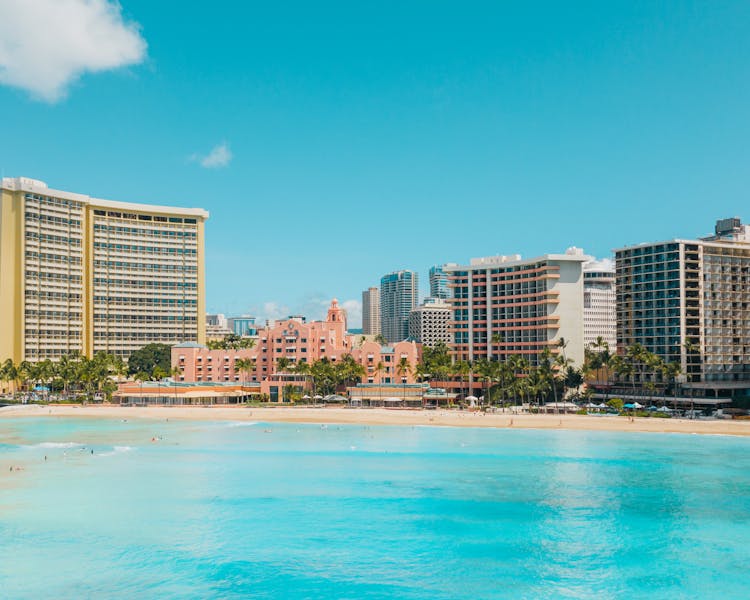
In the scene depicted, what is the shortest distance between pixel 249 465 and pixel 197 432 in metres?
30.9

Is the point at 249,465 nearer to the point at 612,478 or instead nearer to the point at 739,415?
the point at 612,478

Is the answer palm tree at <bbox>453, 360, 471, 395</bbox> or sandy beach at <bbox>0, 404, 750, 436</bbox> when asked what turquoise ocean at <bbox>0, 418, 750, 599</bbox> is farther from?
palm tree at <bbox>453, 360, 471, 395</bbox>

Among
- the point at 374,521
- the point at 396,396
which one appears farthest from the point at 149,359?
the point at 374,521

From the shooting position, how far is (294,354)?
5876 inches

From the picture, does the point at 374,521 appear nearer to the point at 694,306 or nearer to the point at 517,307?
the point at 694,306

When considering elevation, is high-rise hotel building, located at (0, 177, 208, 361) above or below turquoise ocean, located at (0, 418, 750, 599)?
above

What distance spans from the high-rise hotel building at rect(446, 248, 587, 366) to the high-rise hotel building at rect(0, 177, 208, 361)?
76378 mm

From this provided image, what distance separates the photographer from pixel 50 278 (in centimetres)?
17300

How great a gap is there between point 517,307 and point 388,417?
48.0 m

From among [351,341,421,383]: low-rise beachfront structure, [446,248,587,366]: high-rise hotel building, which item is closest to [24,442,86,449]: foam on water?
[351,341,421,383]: low-rise beachfront structure

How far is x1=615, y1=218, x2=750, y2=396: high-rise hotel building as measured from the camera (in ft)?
439

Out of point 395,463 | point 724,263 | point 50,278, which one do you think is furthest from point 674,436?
point 50,278

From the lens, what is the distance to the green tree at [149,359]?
17075cm

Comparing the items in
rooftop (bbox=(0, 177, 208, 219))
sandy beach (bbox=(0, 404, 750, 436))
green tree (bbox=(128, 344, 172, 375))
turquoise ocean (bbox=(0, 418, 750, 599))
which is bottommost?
sandy beach (bbox=(0, 404, 750, 436))
